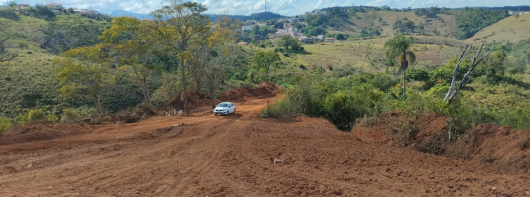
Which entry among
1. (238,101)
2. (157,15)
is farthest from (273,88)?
(157,15)

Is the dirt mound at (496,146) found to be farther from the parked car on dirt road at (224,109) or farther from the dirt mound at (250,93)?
the dirt mound at (250,93)

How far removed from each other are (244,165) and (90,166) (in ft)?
17.2

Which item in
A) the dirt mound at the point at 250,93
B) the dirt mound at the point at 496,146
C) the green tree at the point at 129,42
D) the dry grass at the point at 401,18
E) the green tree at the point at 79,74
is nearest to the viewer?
the dirt mound at the point at 496,146

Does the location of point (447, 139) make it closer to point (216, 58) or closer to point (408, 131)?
point (408, 131)

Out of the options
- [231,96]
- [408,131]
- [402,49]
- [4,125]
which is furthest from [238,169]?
[402,49]

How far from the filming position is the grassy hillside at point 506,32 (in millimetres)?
135125

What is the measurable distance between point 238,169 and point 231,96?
27.2 m

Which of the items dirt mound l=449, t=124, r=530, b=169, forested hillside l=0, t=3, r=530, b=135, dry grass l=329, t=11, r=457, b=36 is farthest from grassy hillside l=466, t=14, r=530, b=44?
dirt mound l=449, t=124, r=530, b=169

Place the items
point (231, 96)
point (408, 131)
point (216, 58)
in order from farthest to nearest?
point (231, 96)
point (216, 58)
point (408, 131)

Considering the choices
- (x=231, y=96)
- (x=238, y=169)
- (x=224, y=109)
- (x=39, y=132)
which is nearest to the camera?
(x=238, y=169)

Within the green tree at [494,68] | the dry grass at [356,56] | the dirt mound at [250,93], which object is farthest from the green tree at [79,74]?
the green tree at [494,68]

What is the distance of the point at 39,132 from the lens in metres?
17.8

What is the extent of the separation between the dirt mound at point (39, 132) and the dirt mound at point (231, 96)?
1165 centimetres

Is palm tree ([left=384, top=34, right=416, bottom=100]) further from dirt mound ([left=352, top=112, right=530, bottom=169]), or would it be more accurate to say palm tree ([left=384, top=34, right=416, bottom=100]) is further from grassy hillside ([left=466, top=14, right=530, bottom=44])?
grassy hillside ([left=466, top=14, right=530, bottom=44])
